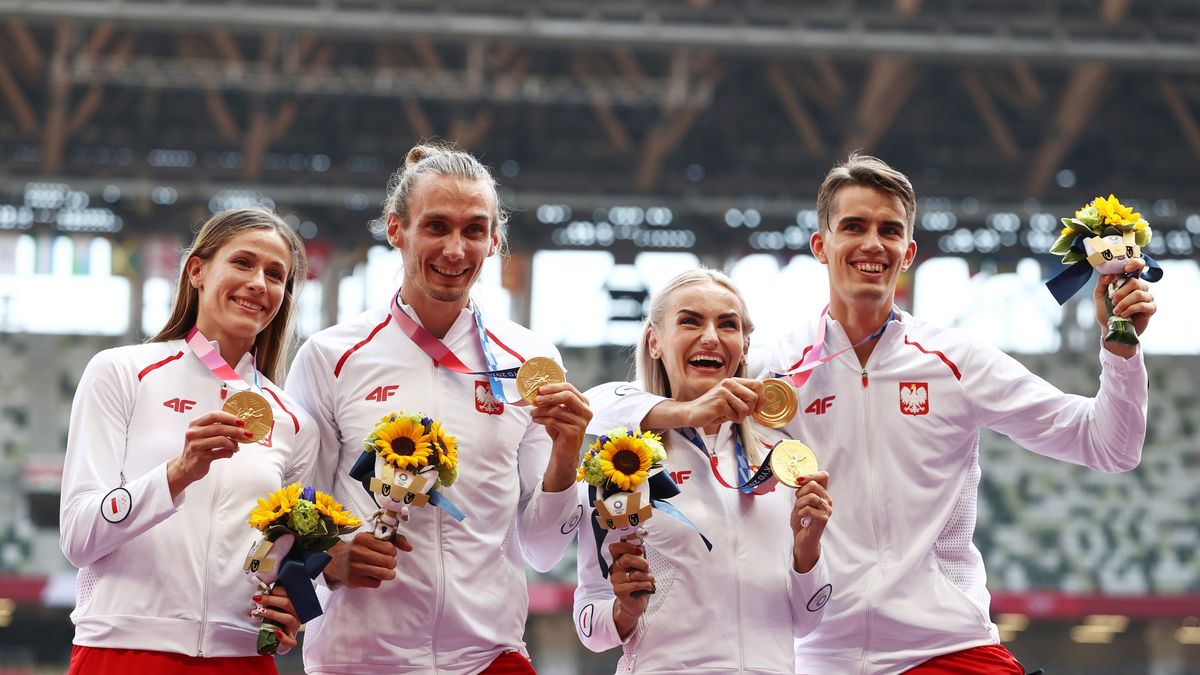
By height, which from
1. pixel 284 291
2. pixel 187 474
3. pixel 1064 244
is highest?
pixel 1064 244

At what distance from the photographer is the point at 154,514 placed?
10.0 feet

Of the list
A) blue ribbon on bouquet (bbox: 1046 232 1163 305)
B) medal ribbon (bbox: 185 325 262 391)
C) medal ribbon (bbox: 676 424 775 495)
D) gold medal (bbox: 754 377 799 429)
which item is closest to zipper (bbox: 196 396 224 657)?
medal ribbon (bbox: 185 325 262 391)

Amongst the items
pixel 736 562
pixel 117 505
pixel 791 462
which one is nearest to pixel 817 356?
pixel 791 462

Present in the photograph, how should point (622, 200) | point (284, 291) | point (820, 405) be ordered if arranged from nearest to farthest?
point (284, 291) < point (820, 405) < point (622, 200)

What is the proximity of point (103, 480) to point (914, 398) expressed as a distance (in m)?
2.21

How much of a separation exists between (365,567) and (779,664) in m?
1.13

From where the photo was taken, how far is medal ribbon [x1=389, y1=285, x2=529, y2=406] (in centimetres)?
348

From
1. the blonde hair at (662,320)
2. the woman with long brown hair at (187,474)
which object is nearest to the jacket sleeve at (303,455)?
the woman with long brown hair at (187,474)

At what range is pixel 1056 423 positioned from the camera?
3.60m

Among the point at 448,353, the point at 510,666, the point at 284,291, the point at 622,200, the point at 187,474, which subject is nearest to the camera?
the point at 187,474

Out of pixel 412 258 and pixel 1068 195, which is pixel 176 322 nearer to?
pixel 412 258

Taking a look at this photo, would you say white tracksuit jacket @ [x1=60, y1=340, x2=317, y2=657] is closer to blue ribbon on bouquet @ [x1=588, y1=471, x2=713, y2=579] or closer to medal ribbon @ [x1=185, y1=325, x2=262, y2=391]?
medal ribbon @ [x1=185, y1=325, x2=262, y2=391]

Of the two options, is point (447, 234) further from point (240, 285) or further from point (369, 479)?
point (369, 479)

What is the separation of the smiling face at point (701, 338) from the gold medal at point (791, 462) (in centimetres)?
36
